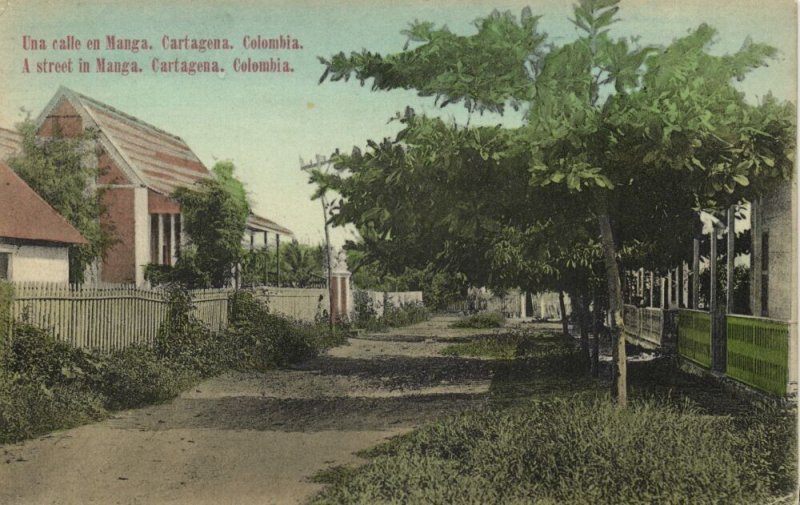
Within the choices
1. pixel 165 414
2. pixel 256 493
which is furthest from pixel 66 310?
pixel 256 493

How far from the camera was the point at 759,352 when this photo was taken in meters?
8.25

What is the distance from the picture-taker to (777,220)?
8.63 meters

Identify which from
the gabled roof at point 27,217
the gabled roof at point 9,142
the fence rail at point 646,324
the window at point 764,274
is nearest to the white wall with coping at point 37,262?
the gabled roof at point 27,217

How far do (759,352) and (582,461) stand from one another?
3451 mm

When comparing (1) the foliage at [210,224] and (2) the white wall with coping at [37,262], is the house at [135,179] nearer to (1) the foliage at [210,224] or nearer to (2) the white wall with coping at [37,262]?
(1) the foliage at [210,224]

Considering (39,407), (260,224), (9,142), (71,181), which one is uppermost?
(9,142)

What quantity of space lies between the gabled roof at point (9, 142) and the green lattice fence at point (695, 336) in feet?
31.8

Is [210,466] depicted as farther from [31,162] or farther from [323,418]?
[31,162]

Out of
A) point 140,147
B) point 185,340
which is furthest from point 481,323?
point 140,147

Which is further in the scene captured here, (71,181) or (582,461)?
(71,181)

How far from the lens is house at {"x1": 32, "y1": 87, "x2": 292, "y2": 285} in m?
9.58

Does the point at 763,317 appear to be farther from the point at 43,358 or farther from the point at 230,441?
the point at 43,358

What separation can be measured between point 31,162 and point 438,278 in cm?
3133

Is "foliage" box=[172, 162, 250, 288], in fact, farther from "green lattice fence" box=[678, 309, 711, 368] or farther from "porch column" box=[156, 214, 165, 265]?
"green lattice fence" box=[678, 309, 711, 368]
